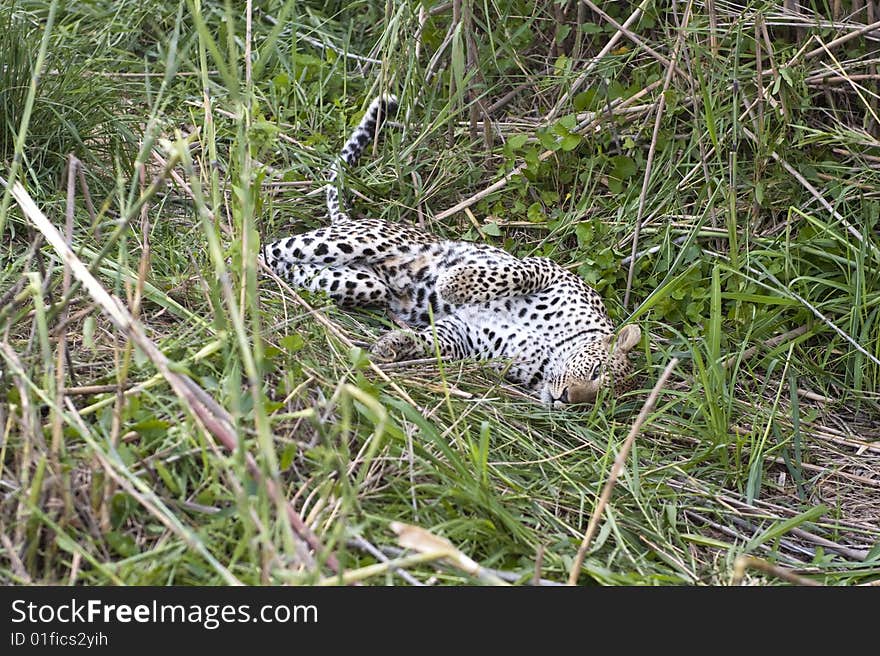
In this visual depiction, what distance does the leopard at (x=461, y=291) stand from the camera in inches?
184

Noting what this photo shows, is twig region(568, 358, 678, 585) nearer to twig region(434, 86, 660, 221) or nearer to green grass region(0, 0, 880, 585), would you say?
green grass region(0, 0, 880, 585)

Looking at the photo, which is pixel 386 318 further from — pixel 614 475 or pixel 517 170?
pixel 614 475

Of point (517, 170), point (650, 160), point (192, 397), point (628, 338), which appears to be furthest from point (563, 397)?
point (192, 397)

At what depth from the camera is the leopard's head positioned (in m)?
4.30

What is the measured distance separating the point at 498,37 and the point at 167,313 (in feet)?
7.62

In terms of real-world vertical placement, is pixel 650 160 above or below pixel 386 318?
above

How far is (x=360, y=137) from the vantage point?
532 cm

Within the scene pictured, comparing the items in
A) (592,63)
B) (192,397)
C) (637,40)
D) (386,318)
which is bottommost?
(386,318)

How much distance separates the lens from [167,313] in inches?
158

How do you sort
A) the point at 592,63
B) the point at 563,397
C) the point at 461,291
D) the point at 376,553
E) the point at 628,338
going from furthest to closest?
1. the point at 592,63
2. the point at 461,291
3. the point at 628,338
4. the point at 563,397
5. the point at 376,553

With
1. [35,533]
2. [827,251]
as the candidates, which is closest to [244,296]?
[35,533]

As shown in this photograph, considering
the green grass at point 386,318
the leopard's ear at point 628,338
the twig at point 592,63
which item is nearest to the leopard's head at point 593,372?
the leopard's ear at point 628,338

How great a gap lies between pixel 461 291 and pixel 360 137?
106 cm

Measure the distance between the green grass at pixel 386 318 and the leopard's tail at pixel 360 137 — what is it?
91mm
